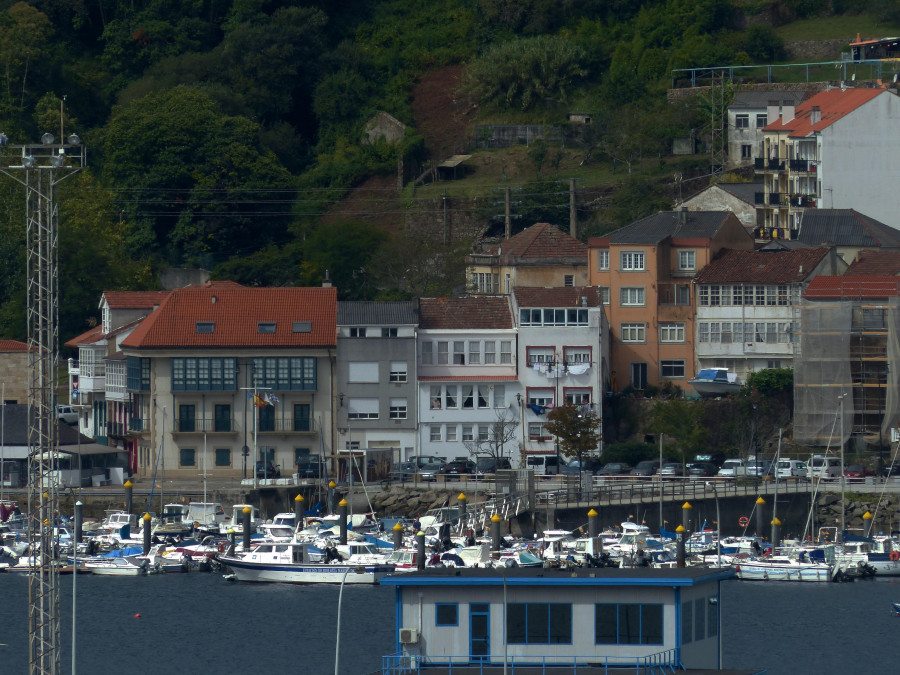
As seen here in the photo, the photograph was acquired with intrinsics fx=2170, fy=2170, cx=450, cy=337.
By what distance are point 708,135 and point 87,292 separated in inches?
1444

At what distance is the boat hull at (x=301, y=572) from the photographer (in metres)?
74.7

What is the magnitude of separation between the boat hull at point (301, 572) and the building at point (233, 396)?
1479 cm

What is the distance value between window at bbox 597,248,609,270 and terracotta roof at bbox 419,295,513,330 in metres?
5.53

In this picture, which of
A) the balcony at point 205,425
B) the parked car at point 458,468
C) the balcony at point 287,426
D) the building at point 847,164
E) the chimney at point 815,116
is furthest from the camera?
the chimney at point 815,116

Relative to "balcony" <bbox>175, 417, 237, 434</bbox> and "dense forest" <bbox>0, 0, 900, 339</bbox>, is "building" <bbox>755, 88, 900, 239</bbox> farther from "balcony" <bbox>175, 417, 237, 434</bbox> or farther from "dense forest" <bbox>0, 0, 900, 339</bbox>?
"balcony" <bbox>175, 417, 237, 434</bbox>

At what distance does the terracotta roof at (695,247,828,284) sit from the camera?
94.8 m

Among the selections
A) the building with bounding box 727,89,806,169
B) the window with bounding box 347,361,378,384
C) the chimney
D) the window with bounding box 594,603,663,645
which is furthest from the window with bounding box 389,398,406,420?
the window with bounding box 594,603,663,645

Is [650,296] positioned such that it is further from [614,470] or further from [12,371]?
[12,371]

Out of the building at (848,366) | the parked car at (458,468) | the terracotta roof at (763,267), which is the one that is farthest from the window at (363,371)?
the building at (848,366)

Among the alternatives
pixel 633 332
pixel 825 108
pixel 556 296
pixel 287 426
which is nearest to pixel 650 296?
pixel 633 332

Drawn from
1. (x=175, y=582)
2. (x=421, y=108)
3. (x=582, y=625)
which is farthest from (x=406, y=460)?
(x=582, y=625)

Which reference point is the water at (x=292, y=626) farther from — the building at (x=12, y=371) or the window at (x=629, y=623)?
the building at (x=12, y=371)

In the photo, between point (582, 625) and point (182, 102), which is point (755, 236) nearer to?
point (182, 102)

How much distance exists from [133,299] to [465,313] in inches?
611
